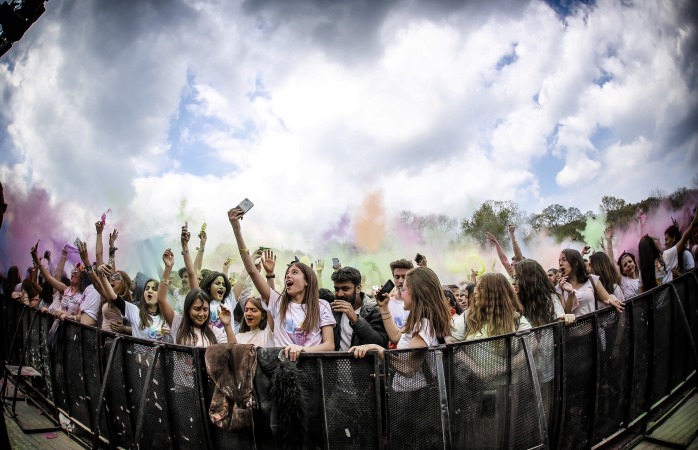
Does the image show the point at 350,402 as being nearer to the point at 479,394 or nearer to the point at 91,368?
the point at 479,394

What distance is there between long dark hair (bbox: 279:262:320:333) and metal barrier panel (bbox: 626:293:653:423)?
9.21 feet

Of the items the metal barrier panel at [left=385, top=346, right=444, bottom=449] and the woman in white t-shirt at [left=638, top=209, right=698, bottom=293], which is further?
the woman in white t-shirt at [left=638, top=209, right=698, bottom=293]

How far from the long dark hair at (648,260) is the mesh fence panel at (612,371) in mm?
2824

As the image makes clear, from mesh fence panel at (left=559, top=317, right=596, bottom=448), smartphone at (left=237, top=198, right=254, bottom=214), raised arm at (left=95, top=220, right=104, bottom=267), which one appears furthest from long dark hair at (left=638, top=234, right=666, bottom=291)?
raised arm at (left=95, top=220, right=104, bottom=267)

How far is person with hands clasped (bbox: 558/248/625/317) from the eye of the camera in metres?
4.17

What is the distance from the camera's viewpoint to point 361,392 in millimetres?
2865

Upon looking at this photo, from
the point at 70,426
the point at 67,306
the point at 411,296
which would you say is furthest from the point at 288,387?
the point at 67,306

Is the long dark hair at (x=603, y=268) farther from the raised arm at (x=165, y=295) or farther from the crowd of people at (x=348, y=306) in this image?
the raised arm at (x=165, y=295)

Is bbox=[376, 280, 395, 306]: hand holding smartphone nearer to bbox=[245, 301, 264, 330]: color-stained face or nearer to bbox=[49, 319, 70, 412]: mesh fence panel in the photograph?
bbox=[245, 301, 264, 330]: color-stained face

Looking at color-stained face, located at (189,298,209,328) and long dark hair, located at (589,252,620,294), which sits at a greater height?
long dark hair, located at (589,252,620,294)

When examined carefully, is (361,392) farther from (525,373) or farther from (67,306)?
(67,306)

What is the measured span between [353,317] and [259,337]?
99 centimetres

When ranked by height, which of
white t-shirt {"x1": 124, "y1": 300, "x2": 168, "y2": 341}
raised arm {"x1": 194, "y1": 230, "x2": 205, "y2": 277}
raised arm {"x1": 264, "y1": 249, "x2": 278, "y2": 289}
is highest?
raised arm {"x1": 194, "y1": 230, "x2": 205, "y2": 277}

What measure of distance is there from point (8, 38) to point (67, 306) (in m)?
4.71
